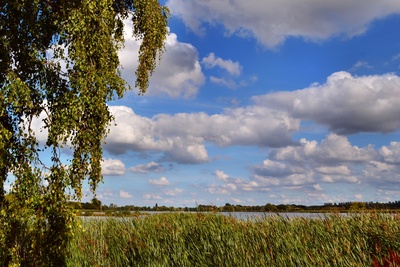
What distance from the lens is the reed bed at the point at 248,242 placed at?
819cm

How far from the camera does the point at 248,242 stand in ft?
32.6

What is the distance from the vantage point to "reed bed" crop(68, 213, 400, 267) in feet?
26.9

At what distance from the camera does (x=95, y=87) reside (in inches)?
408

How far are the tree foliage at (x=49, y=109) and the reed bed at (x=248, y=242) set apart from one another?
4.00ft

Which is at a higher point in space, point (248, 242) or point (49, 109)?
point (49, 109)

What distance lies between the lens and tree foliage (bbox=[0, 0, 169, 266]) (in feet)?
31.9

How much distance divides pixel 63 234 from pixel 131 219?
4570 millimetres

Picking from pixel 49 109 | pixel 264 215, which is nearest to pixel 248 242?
pixel 264 215

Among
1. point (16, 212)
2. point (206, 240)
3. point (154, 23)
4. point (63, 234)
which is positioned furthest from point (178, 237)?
point (154, 23)

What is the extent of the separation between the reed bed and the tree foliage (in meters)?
1.22

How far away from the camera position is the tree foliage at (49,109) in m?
9.73

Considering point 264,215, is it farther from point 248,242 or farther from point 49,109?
point 49,109

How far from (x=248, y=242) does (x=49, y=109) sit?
19.7ft

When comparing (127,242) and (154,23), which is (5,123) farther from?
(154,23)
